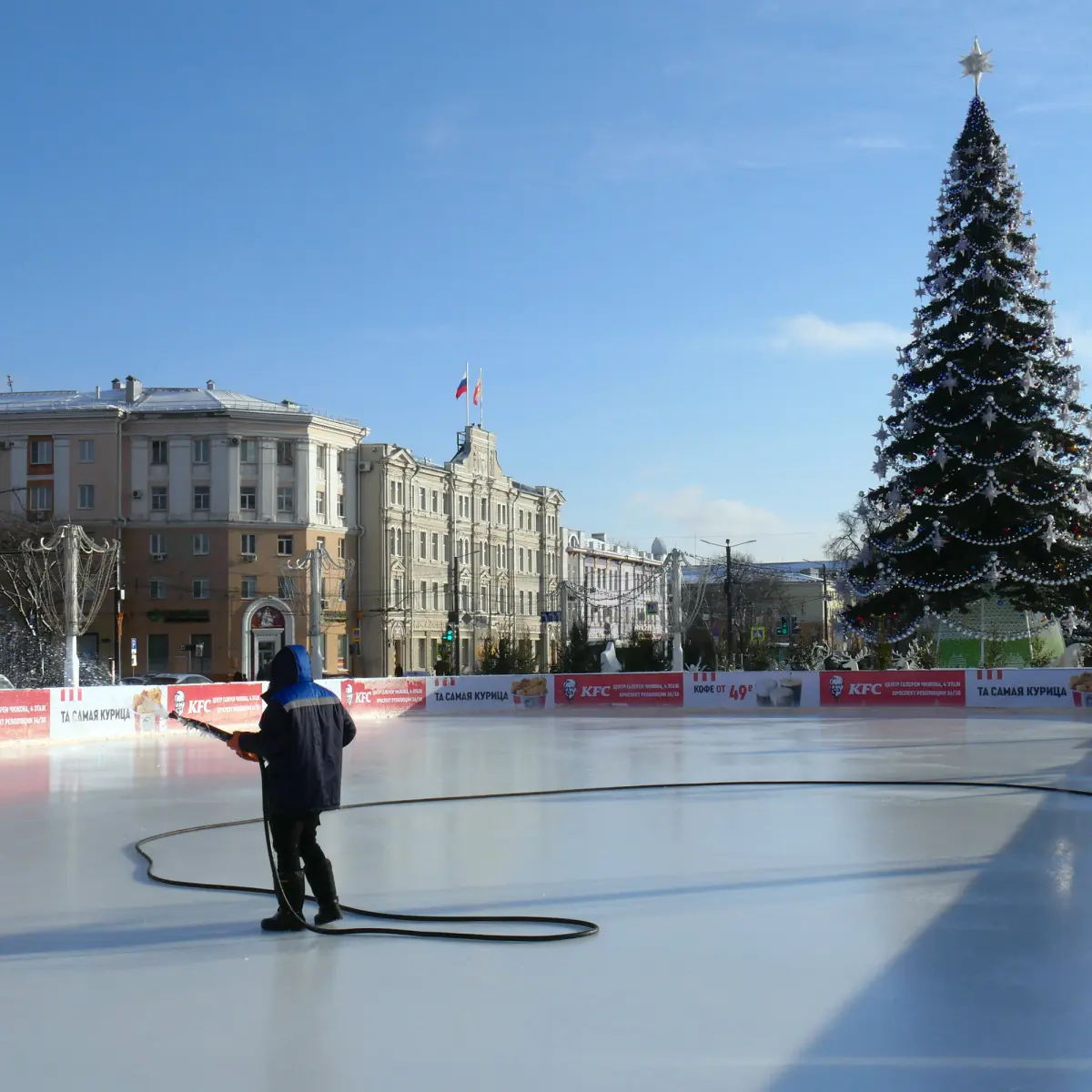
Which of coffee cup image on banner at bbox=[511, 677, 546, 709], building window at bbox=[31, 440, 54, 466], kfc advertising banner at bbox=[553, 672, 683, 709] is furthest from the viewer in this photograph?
building window at bbox=[31, 440, 54, 466]

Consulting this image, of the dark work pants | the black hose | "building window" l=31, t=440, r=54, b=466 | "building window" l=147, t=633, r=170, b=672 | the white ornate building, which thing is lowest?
the black hose

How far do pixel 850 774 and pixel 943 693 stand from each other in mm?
19843

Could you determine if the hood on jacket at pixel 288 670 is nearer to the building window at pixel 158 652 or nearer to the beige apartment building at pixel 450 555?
the beige apartment building at pixel 450 555

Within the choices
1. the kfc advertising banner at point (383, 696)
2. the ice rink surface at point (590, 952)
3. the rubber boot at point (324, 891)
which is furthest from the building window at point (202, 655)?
the rubber boot at point (324, 891)

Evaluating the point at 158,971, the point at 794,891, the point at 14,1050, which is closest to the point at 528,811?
the point at 794,891

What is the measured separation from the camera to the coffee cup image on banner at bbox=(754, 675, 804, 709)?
37.4m

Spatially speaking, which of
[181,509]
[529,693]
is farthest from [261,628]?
[529,693]

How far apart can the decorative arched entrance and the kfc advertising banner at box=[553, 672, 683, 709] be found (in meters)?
29.2

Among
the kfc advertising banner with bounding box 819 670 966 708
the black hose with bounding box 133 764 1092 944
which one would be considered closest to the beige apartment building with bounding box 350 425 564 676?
the kfc advertising banner with bounding box 819 670 966 708

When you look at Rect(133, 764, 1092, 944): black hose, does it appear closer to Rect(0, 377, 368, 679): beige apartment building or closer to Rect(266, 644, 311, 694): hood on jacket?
Rect(266, 644, 311, 694): hood on jacket

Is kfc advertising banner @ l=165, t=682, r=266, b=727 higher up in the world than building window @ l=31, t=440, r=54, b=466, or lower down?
lower down

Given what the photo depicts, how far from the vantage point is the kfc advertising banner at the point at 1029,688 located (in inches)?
1362

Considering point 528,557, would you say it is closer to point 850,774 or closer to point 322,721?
point 850,774

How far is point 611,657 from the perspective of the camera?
48531 mm
